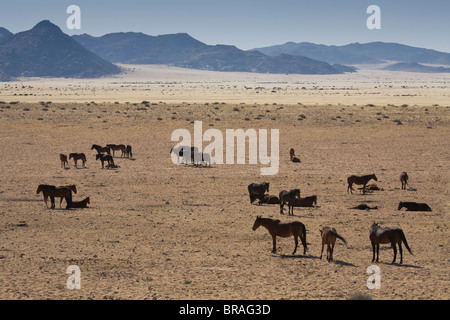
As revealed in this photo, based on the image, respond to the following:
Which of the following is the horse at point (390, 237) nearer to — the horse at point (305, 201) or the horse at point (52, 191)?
the horse at point (305, 201)

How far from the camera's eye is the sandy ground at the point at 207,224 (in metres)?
11.8

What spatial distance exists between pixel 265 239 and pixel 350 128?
32295mm

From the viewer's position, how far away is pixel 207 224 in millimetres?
17641

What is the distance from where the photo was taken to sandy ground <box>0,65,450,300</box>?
11805 millimetres

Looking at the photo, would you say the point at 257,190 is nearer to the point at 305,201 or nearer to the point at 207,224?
the point at 305,201

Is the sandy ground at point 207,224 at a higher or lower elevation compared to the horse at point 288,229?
lower

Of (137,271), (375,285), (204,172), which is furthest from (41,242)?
→ (204,172)

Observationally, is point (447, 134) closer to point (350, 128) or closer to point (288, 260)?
point (350, 128)

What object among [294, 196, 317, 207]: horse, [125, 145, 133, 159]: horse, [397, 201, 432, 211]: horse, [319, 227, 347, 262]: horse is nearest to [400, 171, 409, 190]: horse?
[397, 201, 432, 211]: horse

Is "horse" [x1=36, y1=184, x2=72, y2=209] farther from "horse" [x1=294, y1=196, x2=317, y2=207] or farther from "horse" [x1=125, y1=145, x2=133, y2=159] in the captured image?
"horse" [x1=125, y1=145, x2=133, y2=159]

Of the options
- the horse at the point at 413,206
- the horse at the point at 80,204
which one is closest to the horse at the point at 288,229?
the horse at the point at 413,206

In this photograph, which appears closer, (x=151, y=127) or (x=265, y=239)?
(x=265, y=239)
